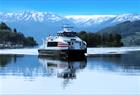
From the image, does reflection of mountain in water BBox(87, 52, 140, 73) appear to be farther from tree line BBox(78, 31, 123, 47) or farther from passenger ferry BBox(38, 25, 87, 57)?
tree line BBox(78, 31, 123, 47)

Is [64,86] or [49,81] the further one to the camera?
[49,81]

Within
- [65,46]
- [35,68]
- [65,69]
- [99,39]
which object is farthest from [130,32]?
[65,69]

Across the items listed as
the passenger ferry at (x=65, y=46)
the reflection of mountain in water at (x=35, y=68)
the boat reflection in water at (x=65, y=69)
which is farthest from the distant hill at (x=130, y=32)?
the reflection of mountain in water at (x=35, y=68)

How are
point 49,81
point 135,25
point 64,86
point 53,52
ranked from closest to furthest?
point 64,86 < point 49,81 < point 53,52 < point 135,25

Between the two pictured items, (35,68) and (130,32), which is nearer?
(35,68)

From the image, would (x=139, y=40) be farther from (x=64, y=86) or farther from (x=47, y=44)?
(x=64, y=86)

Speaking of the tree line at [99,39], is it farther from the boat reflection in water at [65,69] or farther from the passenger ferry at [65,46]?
the boat reflection in water at [65,69]

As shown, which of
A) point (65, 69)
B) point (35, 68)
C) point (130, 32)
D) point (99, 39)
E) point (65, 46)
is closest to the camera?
point (65, 69)

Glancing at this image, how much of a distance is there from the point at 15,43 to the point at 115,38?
24265mm

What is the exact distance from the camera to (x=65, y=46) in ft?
153

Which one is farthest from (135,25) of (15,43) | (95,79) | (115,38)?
(95,79)

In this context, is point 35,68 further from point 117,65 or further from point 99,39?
point 99,39

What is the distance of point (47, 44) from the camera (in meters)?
51.9

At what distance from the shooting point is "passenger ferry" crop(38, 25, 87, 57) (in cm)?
4619
